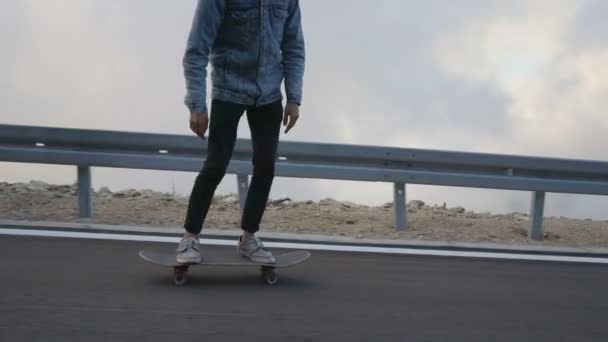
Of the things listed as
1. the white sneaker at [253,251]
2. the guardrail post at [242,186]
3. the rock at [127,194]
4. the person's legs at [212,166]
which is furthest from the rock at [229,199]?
the person's legs at [212,166]

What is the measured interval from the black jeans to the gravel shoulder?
2013mm

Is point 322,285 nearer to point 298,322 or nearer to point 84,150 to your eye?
point 298,322

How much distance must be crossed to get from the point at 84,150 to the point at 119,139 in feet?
1.04

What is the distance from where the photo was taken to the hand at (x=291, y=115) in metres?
5.28

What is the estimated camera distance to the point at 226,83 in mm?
5035

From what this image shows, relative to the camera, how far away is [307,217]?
807 cm

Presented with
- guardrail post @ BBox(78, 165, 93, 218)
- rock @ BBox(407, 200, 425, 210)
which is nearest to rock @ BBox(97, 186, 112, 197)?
guardrail post @ BBox(78, 165, 93, 218)

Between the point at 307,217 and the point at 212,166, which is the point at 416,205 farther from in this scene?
the point at 212,166

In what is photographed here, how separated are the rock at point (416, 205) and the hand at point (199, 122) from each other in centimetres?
442

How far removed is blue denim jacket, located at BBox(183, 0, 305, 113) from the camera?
4938 millimetres

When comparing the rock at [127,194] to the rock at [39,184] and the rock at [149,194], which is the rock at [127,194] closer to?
the rock at [149,194]

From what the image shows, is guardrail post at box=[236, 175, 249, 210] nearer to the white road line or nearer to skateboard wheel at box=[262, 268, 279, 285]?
the white road line

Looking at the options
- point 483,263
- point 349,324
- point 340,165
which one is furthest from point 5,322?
point 340,165

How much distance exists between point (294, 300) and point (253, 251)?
0.53 metres
